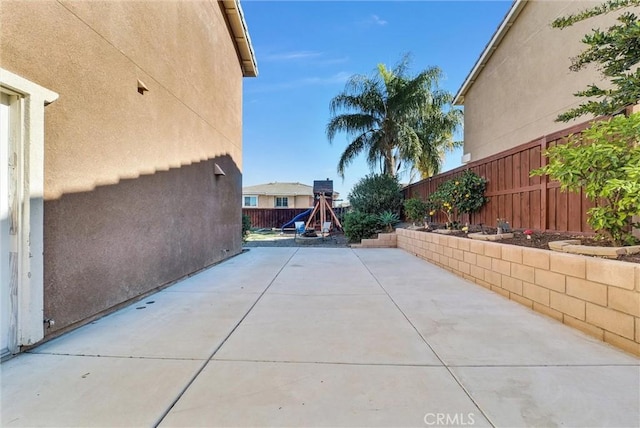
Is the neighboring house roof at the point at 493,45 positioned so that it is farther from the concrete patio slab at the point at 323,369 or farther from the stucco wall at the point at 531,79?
the concrete patio slab at the point at 323,369

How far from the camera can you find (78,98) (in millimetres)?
3535

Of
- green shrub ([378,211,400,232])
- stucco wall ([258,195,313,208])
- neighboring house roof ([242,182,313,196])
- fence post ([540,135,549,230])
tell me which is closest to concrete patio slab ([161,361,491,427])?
fence post ([540,135,549,230])

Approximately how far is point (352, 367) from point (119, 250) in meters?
3.43

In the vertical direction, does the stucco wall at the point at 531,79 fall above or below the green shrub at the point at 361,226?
above

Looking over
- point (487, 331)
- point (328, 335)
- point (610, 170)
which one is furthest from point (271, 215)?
point (610, 170)

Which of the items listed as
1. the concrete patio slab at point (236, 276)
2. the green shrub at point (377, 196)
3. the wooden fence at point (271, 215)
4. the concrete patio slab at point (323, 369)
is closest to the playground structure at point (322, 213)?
the green shrub at point (377, 196)

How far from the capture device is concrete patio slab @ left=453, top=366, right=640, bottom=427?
1.95 meters

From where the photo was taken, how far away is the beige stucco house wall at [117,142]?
3180 millimetres

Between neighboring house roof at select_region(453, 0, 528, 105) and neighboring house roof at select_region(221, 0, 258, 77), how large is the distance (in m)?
8.11

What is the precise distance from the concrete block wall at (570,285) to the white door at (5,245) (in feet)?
18.5

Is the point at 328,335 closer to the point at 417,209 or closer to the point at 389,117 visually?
the point at 417,209

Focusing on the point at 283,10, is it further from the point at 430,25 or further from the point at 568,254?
the point at 568,254

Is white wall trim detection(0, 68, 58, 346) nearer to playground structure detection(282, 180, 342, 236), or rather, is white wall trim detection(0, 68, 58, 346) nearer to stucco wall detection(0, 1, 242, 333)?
stucco wall detection(0, 1, 242, 333)

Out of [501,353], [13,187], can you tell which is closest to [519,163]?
[501,353]
